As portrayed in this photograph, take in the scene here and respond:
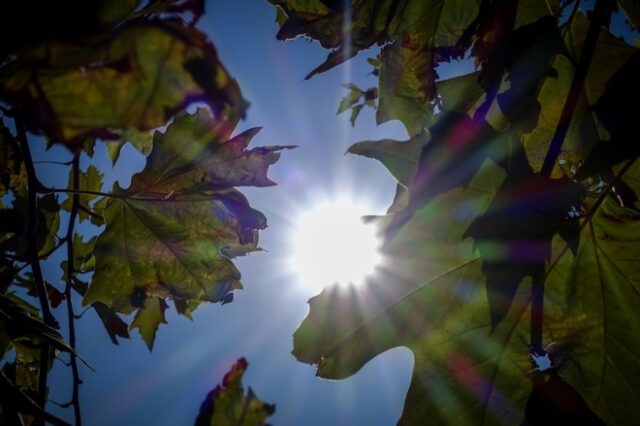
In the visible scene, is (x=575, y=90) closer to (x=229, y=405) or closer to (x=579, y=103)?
(x=579, y=103)

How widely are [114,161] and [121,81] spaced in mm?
1762

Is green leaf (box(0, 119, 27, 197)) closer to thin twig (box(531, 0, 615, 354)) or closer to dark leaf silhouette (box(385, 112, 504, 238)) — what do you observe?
dark leaf silhouette (box(385, 112, 504, 238))

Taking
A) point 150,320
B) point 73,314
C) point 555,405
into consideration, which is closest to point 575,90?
point 555,405

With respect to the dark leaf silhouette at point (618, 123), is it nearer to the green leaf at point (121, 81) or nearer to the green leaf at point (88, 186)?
the green leaf at point (121, 81)

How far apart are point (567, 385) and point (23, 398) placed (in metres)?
1.41

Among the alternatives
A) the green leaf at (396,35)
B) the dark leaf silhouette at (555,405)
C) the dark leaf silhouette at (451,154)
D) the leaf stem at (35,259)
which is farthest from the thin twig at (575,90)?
the leaf stem at (35,259)

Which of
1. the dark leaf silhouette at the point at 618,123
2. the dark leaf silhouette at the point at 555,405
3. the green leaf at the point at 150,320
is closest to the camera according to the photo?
the dark leaf silhouette at the point at 618,123

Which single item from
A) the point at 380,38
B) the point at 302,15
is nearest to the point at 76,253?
the point at 302,15

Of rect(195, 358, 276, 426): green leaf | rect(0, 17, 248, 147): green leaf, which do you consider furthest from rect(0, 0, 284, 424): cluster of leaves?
rect(195, 358, 276, 426): green leaf

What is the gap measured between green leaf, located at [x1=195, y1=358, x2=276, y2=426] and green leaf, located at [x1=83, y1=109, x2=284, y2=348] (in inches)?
33.0

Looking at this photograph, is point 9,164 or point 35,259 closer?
point 35,259

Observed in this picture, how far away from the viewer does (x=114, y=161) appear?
2.02m

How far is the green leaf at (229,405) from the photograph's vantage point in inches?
32.3

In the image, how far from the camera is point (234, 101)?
43cm
